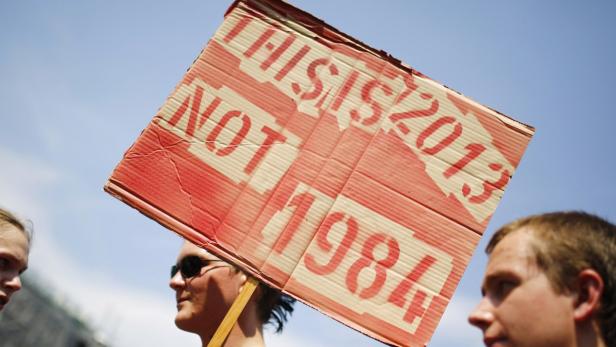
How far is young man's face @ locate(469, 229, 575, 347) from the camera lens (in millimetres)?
1152

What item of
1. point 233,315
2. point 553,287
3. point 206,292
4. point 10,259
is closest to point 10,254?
point 10,259

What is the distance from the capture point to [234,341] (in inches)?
84.7

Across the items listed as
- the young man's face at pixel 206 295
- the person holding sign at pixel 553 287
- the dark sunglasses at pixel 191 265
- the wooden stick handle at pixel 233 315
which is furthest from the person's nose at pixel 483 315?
the dark sunglasses at pixel 191 265

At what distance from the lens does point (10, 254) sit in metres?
2.51

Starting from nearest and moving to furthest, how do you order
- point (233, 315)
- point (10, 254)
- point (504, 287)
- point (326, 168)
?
1. point (504, 287)
2. point (233, 315)
3. point (326, 168)
4. point (10, 254)

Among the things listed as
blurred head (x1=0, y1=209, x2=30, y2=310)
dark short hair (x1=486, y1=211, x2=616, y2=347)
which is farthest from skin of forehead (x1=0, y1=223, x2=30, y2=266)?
dark short hair (x1=486, y1=211, x2=616, y2=347)

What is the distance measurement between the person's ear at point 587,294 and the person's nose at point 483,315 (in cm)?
21

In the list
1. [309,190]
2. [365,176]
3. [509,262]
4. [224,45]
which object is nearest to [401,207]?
[365,176]

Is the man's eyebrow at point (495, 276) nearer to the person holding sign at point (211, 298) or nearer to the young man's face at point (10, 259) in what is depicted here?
the person holding sign at point (211, 298)

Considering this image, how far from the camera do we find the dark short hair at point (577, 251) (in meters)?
1.18

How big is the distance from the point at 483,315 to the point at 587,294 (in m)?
0.27

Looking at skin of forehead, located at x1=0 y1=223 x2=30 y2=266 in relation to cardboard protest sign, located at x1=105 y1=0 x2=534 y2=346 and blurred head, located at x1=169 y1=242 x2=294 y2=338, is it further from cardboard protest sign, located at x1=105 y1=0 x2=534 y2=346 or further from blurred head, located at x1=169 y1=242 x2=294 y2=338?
cardboard protest sign, located at x1=105 y1=0 x2=534 y2=346

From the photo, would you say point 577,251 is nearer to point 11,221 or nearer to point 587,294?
point 587,294

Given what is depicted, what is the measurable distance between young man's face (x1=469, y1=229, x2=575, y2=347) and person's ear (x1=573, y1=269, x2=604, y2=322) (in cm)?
2
